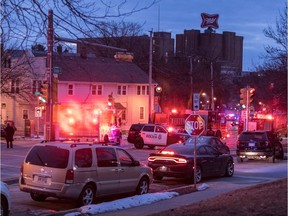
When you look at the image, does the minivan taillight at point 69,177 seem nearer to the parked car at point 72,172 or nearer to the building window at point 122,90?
the parked car at point 72,172

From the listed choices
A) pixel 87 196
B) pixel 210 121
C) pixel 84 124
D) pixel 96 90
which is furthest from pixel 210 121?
pixel 87 196

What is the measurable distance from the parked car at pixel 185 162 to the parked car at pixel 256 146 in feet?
27.7

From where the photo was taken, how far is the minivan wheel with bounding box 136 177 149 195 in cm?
1623

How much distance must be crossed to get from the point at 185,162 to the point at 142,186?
3483 mm

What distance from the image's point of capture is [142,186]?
1642 centimetres

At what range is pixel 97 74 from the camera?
6100 cm

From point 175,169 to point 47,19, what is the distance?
37.0 ft

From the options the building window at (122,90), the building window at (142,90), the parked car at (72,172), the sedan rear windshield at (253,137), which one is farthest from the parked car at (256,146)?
the building window at (142,90)

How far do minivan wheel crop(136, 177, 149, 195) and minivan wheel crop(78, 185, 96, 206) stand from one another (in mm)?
2214

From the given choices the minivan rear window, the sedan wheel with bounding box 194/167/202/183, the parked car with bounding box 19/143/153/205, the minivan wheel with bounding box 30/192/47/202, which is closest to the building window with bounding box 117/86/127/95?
the sedan wheel with bounding box 194/167/202/183

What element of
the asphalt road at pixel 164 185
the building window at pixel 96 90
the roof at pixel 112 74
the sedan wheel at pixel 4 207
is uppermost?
the roof at pixel 112 74

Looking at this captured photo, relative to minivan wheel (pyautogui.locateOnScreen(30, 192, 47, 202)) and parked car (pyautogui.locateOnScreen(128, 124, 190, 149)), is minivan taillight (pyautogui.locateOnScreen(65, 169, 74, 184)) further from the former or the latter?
parked car (pyautogui.locateOnScreen(128, 124, 190, 149))

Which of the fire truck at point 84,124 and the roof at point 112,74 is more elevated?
the roof at point 112,74

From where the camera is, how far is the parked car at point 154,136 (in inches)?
1500
